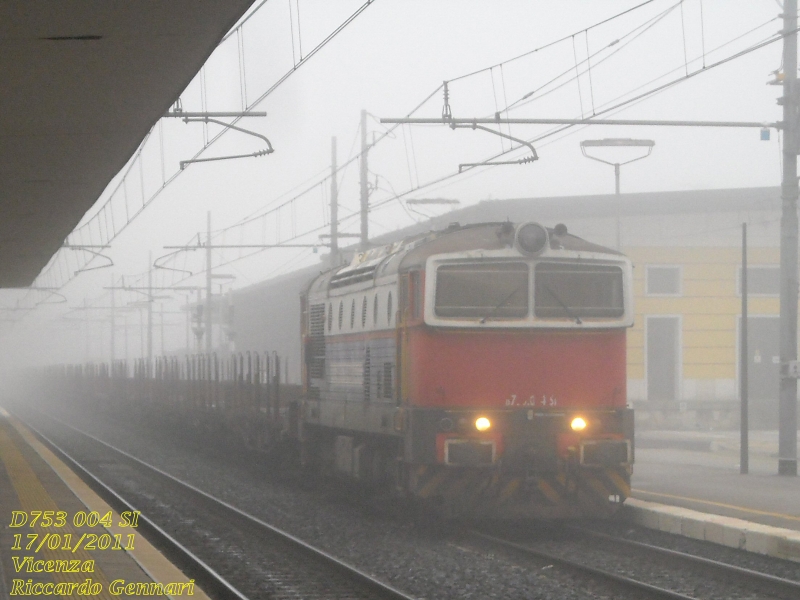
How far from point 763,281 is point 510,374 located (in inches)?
1056

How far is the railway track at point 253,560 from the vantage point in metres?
9.67

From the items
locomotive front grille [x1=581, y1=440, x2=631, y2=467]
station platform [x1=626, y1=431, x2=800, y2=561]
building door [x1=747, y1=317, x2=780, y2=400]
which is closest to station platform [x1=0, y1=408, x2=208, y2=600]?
locomotive front grille [x1=581, y1=440, x2=631, y2=467]

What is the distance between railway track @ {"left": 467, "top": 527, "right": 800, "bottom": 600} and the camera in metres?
9.36


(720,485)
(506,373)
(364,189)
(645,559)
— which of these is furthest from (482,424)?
(364,189)

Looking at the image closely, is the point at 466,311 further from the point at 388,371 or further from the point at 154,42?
the point at 154,42

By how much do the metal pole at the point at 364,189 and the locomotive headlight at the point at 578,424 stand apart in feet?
51.9

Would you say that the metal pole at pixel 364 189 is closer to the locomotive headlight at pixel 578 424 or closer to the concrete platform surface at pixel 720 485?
the concrete platform surface at pixel 720 485

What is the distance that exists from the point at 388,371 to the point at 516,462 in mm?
2024

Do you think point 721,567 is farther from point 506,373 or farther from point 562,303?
point 562,303

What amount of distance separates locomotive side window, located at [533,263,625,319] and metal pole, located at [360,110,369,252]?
15242mm

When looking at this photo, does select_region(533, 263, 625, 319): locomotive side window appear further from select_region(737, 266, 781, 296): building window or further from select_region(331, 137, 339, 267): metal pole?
select_region(737, 266, 781, 296): building window

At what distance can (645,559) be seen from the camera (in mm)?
11078

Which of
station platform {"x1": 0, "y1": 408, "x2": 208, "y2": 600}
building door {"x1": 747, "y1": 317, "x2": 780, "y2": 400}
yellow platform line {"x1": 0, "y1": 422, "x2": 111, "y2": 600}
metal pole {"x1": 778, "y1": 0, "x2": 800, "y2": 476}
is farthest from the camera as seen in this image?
building door {"x1": 747, "y1": 317, "x2": 780, "y2": 400}

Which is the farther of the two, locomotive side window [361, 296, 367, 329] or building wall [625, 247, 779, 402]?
building wall [625, 247, 779, 402]
